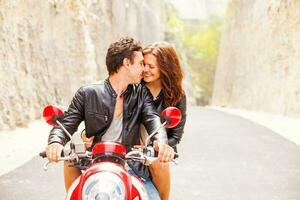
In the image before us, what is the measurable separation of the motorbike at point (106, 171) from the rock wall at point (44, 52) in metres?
9.05

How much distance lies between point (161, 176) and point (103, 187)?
1.37 m

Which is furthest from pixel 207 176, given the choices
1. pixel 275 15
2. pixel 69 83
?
pixel 275 15

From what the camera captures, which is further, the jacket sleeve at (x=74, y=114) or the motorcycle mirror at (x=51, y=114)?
the jacket sleeve at (x=74, y=114)

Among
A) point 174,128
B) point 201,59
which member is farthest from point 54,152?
point 201,59

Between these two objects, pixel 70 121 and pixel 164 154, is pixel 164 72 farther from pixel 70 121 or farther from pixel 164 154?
pixel 164 154

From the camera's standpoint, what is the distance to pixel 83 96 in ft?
10.6

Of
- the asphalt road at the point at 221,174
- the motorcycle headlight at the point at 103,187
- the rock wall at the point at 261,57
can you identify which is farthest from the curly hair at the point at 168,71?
the rock wall at the point at 261,57

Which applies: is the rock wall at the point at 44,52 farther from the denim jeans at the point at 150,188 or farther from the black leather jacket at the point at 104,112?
the black leather jacket at the point at 104,112

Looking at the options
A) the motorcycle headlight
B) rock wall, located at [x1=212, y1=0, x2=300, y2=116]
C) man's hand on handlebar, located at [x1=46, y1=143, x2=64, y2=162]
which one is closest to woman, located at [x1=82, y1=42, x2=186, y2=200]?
man's hand on handlebar, located at [x1=46, y1=143, x2=64, y2=162]

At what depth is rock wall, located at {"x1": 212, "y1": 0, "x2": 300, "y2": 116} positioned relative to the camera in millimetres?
20580

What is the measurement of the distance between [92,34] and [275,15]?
8.89 metres

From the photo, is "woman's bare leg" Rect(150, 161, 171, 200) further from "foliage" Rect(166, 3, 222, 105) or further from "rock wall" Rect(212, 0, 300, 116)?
"foliage" Rect(166, 3, 222, 105)

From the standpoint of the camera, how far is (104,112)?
3.18 meters

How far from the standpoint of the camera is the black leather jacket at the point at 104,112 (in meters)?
3.18
